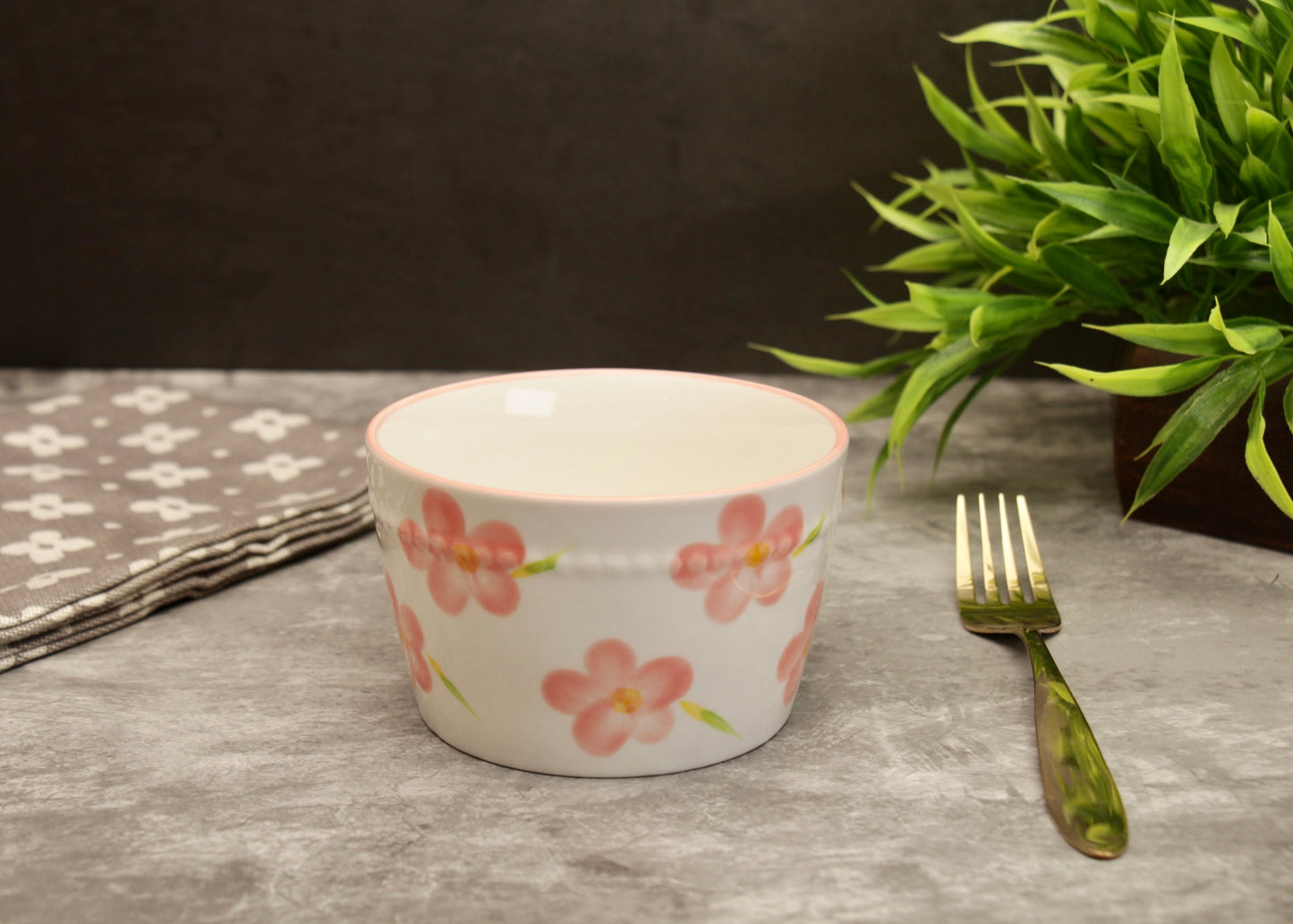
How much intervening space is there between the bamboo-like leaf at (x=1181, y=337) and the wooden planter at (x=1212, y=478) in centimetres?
9

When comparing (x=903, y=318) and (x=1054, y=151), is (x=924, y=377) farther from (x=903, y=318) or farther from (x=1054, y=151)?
(x=1054, y=151)

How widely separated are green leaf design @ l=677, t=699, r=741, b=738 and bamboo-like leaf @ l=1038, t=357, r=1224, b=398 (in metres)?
0.29

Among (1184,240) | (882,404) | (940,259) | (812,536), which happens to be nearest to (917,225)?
(940,259)

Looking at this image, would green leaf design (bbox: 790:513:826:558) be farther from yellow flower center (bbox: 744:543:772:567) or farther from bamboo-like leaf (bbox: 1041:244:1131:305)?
bamboo-like leaf (bbox: 1041:244:1131:305)

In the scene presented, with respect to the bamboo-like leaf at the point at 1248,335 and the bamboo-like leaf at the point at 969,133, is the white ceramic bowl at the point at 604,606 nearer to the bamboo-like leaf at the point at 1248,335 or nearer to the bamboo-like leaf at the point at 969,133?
the bamboo-like leaf at the point at 1248,335

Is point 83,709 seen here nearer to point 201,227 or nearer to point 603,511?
point 603,511

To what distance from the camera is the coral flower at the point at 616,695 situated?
1.48ft

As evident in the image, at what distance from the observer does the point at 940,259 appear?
33.9 inches

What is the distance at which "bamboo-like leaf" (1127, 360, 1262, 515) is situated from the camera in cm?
64

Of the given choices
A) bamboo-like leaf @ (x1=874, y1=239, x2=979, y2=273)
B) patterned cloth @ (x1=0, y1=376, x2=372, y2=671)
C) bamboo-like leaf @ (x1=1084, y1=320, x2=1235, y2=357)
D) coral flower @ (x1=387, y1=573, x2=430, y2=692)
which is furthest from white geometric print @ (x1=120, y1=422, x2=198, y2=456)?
bamboo-like leaf @ (x1=1084, y1=320, x2=1235, y2=357)

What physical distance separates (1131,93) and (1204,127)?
0.15 ft

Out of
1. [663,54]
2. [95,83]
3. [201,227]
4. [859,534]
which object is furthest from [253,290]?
[859,534]

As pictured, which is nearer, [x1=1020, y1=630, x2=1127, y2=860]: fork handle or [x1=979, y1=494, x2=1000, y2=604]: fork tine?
[x1=1020, y1=630, x2=1127, y2=860]: fork handle

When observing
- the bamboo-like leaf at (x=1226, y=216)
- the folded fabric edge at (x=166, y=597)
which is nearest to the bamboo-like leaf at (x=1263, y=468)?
the bamboo-like leaf at (x=1226, y=216)
